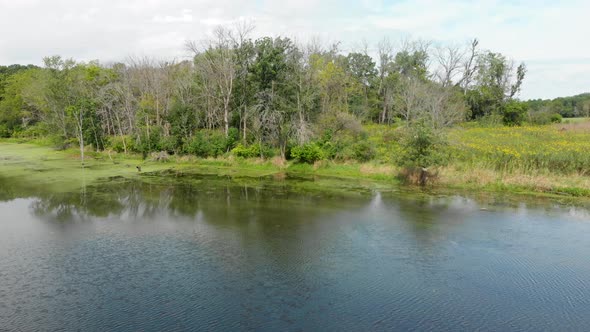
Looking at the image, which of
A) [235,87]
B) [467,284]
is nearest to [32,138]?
[235,87]

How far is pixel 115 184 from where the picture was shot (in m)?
27.9

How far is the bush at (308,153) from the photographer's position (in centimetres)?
3203

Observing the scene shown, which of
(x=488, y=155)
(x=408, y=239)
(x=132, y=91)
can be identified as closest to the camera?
(x=408, y=239)

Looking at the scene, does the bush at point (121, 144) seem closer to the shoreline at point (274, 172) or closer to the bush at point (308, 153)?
the shoreline at point (274, 172)

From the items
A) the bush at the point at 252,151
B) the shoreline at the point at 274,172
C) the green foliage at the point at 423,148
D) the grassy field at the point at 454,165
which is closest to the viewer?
A: the shoreline at the point at 274,172

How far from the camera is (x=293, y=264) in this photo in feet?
44.9

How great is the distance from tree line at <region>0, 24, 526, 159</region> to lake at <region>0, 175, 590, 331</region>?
9863 millimetres

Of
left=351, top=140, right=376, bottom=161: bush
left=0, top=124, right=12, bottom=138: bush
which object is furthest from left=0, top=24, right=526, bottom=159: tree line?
left=0, top=124, right=12, bottom=138: bush

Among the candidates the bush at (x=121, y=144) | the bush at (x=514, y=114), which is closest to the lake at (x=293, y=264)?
the bush at (x=121, y=144)

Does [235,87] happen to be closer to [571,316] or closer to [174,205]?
[174,205]

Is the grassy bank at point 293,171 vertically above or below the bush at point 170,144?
below

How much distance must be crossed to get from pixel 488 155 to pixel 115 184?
83.0ft

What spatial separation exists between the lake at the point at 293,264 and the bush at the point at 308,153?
9373 mm

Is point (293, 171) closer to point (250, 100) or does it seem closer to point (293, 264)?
point (250, 100)
